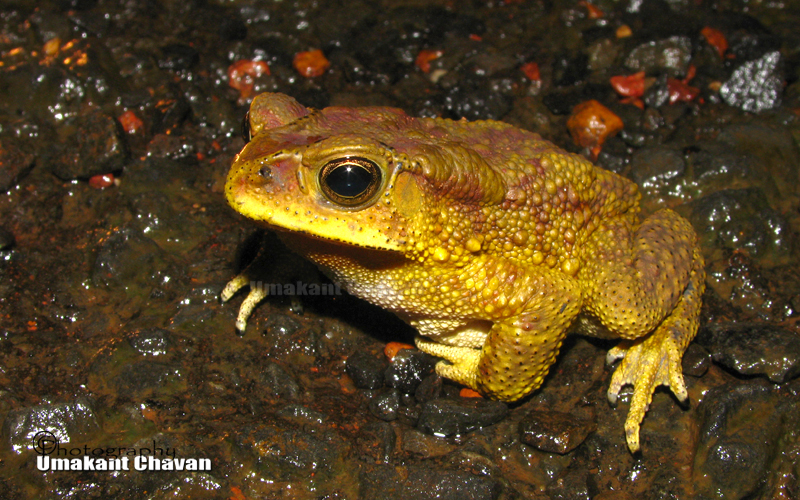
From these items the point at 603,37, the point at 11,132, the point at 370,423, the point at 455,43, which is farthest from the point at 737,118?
the point at 11,132

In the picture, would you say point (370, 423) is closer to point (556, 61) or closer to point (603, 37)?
point (556, 61)

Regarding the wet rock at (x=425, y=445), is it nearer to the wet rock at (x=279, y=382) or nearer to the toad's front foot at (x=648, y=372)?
the wet rock at (x=279, y=382)

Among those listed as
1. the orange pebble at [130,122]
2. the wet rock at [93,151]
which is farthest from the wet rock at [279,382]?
the orange pebble at [130,122]

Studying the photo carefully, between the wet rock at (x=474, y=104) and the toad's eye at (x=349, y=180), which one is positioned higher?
the toad's eye at (x=349, y=180)

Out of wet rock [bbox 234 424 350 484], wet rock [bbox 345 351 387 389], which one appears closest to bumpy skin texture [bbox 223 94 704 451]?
wet rock [bbox 345 351 387 389]

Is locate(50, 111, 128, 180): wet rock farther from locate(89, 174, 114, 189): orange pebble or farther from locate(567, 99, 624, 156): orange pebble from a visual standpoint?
locate(567, 99, 624, 156): orange pebble
